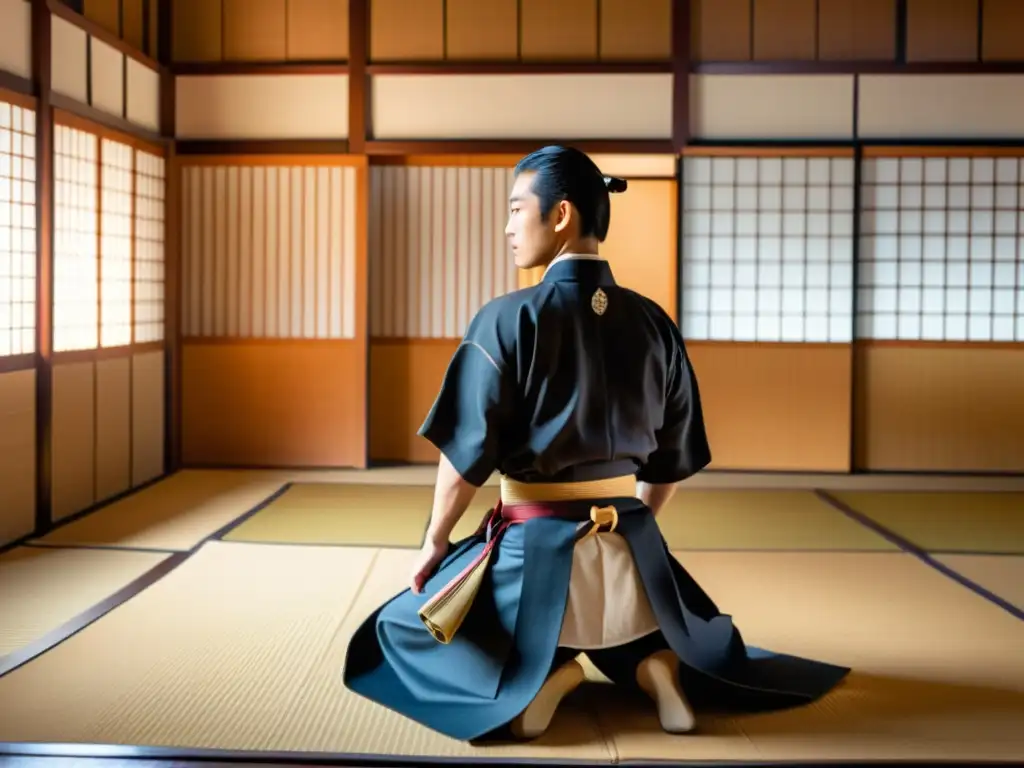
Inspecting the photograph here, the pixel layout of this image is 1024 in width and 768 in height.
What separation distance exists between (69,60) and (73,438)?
1.60m

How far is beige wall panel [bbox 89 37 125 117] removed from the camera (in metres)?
4.93

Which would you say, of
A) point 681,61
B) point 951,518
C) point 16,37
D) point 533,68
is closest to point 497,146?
point 533,68

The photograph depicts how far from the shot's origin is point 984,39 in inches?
238

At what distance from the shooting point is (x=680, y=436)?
8.11 feet

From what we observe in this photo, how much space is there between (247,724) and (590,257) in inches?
47.8

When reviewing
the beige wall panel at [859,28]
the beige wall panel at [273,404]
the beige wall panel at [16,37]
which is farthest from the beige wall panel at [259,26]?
the beige wall panel at [859,28]

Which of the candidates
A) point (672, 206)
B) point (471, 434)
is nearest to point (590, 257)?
point (471, 434)

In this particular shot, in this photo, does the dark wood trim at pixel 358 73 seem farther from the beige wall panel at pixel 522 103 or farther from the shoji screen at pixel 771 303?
the shoji screen at pixel 771 303

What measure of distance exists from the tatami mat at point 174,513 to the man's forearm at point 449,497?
2.09m

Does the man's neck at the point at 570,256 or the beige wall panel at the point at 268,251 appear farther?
the beige wall panel at the point at 268,251

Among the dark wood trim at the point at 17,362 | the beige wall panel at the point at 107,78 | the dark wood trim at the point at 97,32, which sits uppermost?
the dark wood trim at the point at 97,32

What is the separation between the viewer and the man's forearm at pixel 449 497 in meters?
2.21

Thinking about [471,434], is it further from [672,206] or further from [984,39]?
[984,39]

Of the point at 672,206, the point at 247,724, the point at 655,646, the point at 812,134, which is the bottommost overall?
the point at 247,724
